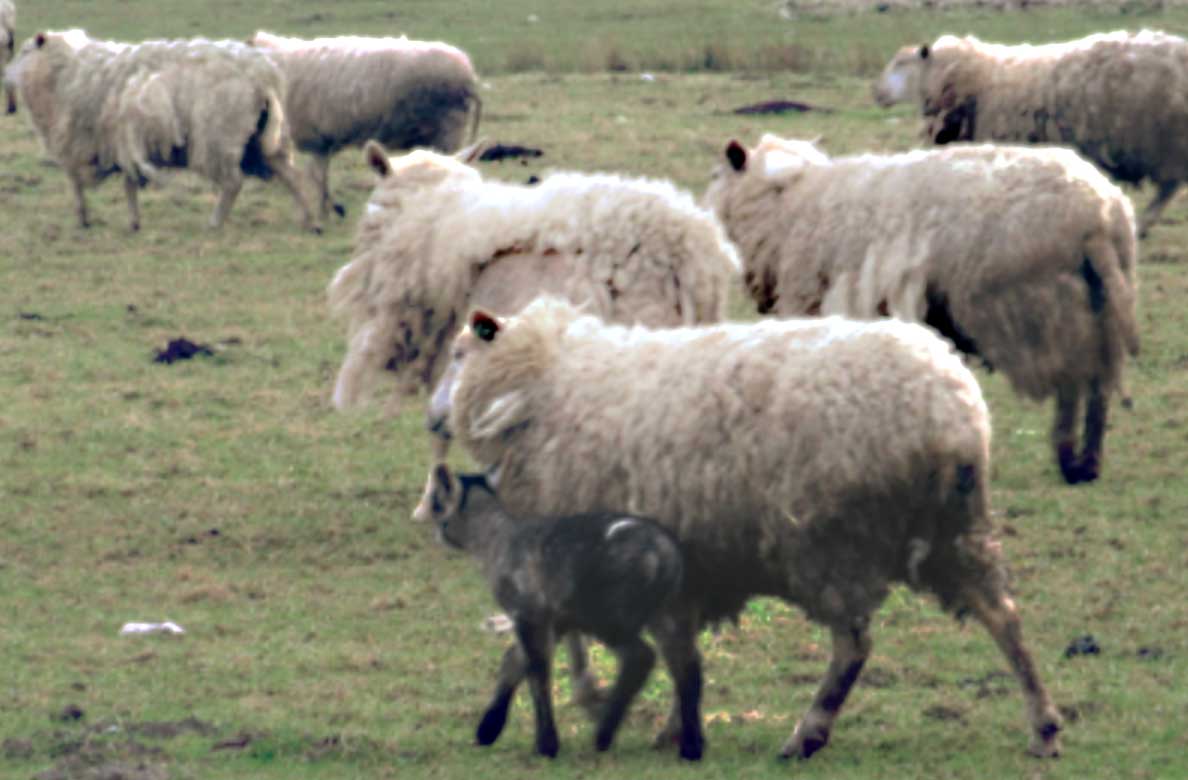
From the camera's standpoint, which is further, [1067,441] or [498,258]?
[1067,441]

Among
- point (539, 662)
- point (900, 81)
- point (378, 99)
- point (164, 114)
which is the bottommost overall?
point (900, 81)

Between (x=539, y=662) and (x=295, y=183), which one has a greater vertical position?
(x=539, y=662)

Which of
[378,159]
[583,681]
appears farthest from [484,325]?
[378,159]

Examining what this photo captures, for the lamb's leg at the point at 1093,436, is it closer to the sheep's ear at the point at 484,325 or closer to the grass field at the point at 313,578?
the grass field at the point at 313,578

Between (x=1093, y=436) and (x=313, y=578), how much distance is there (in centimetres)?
339

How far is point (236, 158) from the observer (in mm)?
A: 14422

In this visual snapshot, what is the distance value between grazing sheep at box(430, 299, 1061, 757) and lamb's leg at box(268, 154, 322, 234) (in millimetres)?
9225

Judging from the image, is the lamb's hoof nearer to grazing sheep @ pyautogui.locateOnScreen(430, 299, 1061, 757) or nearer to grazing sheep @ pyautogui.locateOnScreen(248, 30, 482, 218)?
grazing sheep @ pyautogui.locateOnScreen(430, 299, 1061, 757)

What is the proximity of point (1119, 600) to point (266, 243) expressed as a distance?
27.9 feet

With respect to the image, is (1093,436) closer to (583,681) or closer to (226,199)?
(583,681)

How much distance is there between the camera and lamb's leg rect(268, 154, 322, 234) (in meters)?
14.6

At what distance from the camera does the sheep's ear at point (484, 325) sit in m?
5.88

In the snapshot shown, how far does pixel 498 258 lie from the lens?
734cm

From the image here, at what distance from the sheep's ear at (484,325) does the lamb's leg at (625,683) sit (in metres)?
1.09
